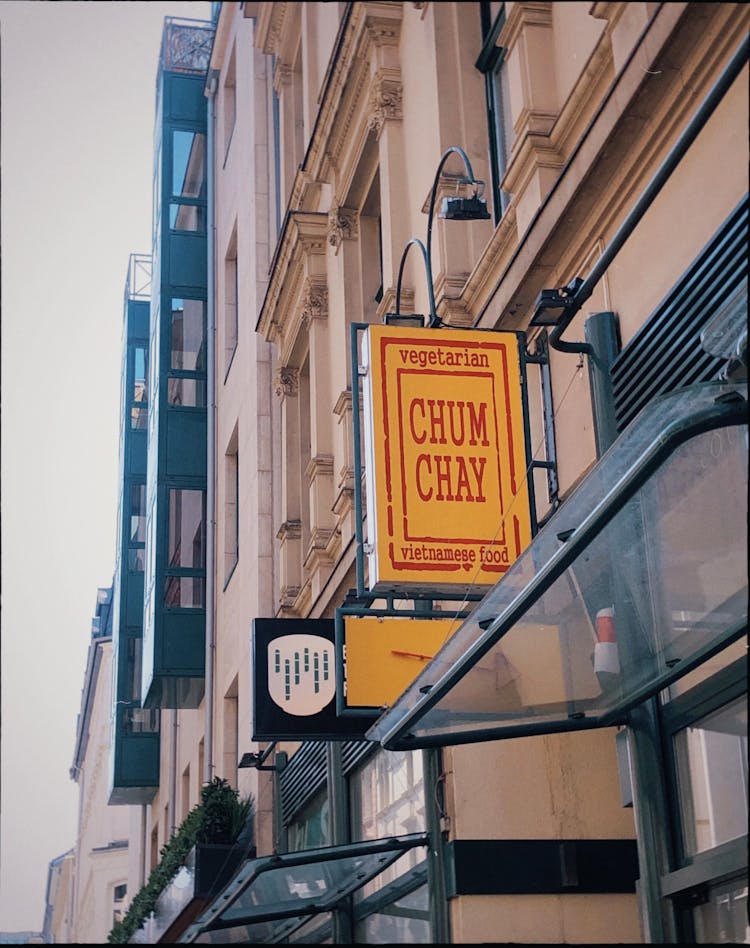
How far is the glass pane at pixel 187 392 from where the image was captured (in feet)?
92.7

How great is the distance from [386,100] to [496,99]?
2133 mm

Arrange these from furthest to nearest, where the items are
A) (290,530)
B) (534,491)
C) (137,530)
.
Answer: (137,530) < (290,530) < (534,491)

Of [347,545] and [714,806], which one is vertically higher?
[347,545]

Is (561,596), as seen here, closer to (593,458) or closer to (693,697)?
(693,697)

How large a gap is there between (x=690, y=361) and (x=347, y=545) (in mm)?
7121

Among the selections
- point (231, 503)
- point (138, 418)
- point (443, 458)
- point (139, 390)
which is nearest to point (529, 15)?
point (443, 458)

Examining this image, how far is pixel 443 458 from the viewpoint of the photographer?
9648 mm

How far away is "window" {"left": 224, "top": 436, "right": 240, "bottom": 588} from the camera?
23.9 meters

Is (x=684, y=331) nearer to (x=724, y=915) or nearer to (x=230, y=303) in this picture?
(x=724, y=915)

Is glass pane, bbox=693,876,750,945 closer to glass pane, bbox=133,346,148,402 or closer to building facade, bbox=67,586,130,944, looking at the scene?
glass pane, bbox=133,346,148,402

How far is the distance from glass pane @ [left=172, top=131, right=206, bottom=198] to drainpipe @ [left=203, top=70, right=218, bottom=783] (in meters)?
0.83

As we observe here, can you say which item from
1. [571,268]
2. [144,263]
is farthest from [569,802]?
[144,263]

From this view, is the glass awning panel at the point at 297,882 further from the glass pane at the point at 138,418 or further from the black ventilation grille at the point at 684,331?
the glass pane at the point at 138,418

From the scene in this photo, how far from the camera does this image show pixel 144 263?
3772cm
